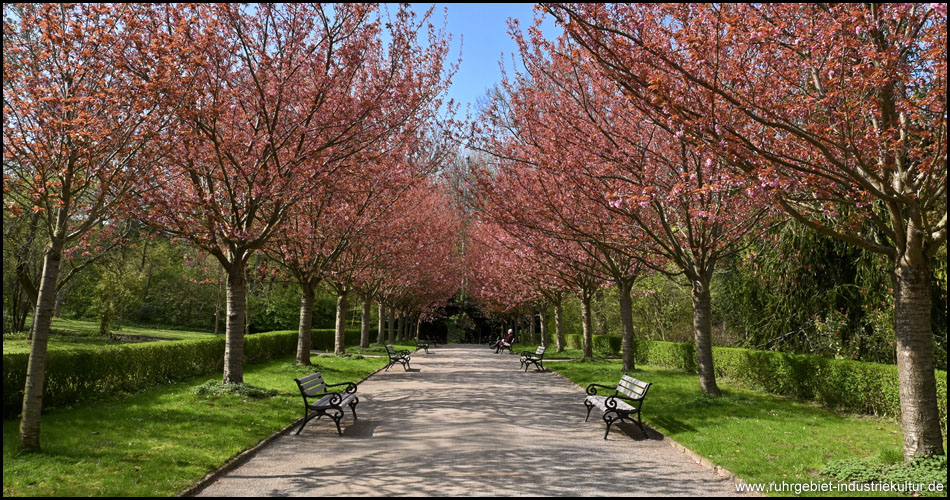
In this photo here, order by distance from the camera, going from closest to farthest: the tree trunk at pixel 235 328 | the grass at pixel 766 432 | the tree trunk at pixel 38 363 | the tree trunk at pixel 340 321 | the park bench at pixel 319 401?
1. the tree trunk at pixel 38 363
2. the grass at pixel 766 432
3. the park bench at pixel 319 401
4. the tree trunk at pixel 235 328
5. the tree trunk at pixel 340 321

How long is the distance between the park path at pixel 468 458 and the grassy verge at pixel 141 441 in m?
0.46

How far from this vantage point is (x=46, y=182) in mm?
6566

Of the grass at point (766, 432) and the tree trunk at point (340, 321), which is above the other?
the tree trunk at point (340, 321)

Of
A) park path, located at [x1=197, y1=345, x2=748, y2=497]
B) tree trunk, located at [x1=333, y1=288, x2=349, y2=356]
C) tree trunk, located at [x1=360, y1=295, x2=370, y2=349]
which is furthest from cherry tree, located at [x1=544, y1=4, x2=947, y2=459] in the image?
tree trunk, located at [x1=360, y1=295, x2=370, y2=349]

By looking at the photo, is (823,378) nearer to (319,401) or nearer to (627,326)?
(627,326)

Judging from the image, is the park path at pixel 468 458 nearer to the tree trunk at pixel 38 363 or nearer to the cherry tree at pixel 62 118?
the tree trunk at pixel 38 363

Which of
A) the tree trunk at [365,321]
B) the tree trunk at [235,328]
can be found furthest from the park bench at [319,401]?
the tree trunk at [365,321]

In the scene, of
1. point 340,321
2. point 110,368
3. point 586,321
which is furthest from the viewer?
point 586,321

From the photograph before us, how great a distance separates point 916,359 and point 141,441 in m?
9.71

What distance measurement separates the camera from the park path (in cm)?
571

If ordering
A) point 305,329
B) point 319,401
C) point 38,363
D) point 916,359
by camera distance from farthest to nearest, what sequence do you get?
point 305,329 → point 319,401 → point 38,363 → point 916,359

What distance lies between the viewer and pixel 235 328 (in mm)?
11867

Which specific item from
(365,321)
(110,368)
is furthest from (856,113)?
(365,321)

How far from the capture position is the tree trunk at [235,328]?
38.4ft
